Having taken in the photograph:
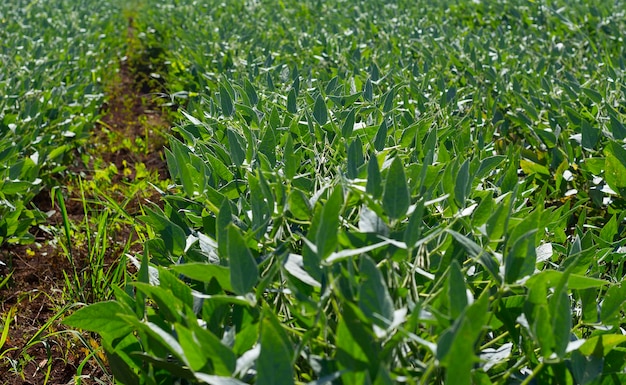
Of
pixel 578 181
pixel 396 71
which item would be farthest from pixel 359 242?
pixel 396 71

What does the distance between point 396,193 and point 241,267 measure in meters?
0.36

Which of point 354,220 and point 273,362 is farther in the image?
point 354,220

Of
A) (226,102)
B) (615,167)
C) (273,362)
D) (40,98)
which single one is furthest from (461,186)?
(40,98)

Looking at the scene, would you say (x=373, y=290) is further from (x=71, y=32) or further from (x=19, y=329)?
(x=71, y=32)

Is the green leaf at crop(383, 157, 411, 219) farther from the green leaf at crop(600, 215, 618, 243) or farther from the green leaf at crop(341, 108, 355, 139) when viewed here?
the green leaf at crop(600, 215, 618, 243)

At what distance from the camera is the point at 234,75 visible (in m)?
4.01

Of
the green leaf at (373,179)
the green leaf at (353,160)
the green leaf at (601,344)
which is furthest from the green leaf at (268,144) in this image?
the green leaf at (601,344)

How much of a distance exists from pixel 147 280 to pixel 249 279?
0.36m

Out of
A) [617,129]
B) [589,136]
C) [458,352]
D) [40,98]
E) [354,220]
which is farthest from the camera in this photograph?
[40,98]

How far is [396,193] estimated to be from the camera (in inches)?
57.6

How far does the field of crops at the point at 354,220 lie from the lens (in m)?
1.27

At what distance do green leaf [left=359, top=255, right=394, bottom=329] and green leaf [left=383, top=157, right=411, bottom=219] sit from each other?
0.24m

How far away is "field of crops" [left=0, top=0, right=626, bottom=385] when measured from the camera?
127cm

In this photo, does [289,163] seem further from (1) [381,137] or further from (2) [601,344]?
(2) [601,344]
